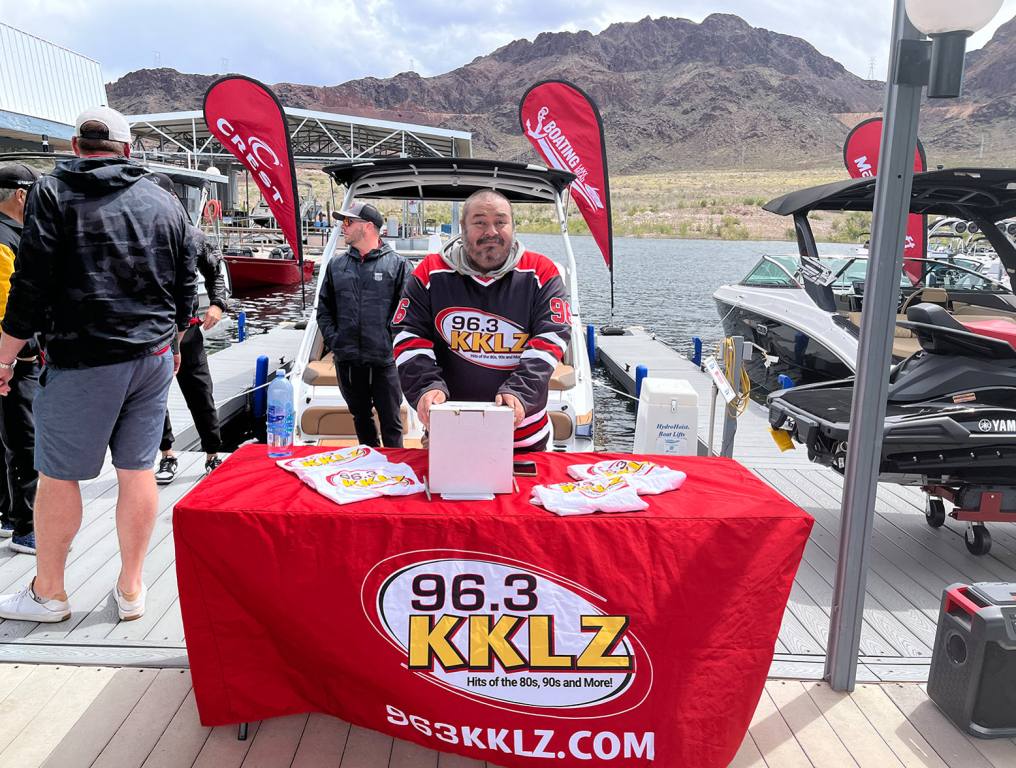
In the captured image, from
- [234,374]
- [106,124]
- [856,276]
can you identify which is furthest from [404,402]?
[856,276]

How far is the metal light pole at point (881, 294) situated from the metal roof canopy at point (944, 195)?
2.72 metres

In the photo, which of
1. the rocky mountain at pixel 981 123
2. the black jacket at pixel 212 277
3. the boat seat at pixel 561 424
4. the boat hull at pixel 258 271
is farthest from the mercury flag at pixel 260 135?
the rocky mountain at pixel 981 123

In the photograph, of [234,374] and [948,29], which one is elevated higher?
[948,29]

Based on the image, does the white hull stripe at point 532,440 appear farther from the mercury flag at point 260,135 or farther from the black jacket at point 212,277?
the mercury flag at point 260,135

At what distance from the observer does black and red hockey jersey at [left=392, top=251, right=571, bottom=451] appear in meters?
2.91

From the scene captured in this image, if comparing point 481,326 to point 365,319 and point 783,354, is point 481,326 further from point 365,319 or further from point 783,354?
point 783,354

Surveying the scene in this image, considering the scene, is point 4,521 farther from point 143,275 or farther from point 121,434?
point 143,275

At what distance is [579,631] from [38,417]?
2124 mm

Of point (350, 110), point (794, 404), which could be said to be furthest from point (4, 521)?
point (350, 110)

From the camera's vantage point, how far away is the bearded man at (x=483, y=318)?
2.84 m

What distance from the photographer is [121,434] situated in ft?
9.71

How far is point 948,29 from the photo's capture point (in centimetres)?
227

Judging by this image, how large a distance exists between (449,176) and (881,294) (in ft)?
12.9

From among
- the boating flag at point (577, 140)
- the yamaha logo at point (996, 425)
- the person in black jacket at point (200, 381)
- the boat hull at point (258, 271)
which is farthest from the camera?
the boat hull at point (258, 271)
